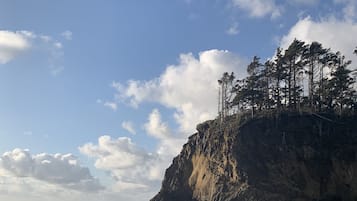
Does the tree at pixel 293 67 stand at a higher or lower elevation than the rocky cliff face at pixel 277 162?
higher

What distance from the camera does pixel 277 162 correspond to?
198 feet

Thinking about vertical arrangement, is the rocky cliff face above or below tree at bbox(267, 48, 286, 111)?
below

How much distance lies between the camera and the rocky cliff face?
57.9 m

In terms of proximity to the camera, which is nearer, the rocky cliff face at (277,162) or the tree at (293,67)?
the rocky cliff face at (277,162)

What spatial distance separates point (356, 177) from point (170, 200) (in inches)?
995

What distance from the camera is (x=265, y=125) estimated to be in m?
64.8

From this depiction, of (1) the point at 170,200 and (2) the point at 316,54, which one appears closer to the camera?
(1) the point at 170,200

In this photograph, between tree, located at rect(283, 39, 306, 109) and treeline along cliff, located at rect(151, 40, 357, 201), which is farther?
tree, located at rect(283, 39, 306, 109)

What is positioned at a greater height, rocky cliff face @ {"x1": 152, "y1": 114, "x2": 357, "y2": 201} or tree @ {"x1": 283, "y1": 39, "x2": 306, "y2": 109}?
tree @ {"x1": 283, "y1": 39, "x2": 306, "y2": 109}

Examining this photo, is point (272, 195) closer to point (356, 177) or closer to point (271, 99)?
point (356, 177)

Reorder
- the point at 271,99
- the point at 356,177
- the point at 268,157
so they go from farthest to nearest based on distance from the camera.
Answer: the point at 271,99
the point at 268,157
the point at 356,177

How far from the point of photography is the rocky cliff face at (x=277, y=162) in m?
57.9

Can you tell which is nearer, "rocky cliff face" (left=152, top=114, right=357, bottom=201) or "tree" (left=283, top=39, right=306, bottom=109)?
"rocky cliff face" (left=152, top=114, right=357, bottom=201)

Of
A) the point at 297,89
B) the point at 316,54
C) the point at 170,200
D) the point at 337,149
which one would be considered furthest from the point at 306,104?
the point at 170,200
